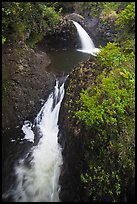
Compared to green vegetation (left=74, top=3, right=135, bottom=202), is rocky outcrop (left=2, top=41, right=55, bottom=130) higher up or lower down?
higher up

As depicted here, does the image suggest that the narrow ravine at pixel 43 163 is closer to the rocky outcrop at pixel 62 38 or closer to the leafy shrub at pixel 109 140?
the leafy shrub at pixel 109 140

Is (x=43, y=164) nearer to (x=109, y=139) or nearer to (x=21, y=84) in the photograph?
(x=109, y=139)

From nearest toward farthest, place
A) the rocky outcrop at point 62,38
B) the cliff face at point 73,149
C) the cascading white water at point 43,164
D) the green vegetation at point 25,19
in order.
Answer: the cliff face at point 73,149 → the cascading white water at point 43,164 → the green vegetation at point 25,19 → the rocky outcrop at point 62,38

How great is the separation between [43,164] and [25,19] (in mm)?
5588

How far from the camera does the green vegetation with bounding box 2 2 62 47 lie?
8750 mm

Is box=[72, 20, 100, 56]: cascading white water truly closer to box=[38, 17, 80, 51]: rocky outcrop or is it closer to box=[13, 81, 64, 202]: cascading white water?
box=[38, 17, 80, 51]: rocky outcrop

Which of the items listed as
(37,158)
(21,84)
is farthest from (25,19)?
(37,158)

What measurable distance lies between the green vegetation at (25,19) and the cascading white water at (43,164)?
2787mm

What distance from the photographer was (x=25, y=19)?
1001 centimetres

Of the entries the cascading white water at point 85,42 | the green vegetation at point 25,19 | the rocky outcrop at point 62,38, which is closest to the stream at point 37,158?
the green vegetation at point 25,19

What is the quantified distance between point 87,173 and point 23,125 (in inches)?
146

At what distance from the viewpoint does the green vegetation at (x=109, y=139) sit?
17.8 feet

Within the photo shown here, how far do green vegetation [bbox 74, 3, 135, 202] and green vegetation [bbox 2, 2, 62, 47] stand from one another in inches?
134

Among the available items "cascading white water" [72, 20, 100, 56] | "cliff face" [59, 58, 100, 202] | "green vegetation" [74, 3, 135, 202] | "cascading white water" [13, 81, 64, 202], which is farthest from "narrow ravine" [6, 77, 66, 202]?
"cascading white water" [72, 20, 100, 56]
